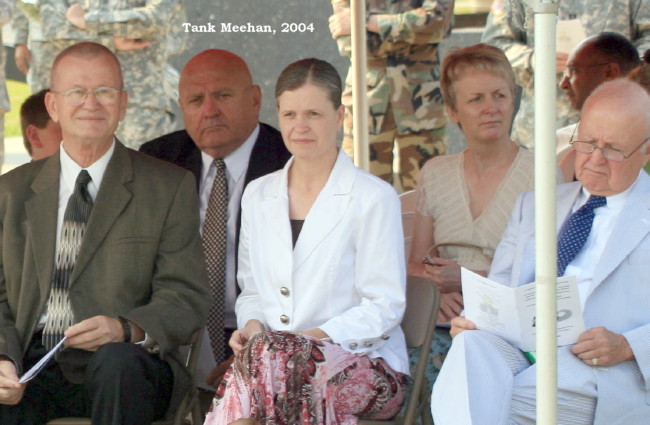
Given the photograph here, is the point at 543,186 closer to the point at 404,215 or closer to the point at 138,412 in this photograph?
the point at 138,412

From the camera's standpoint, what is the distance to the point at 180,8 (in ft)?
23.5

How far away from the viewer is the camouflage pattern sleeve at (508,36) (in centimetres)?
608

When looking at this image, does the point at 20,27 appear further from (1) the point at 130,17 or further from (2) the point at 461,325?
(2) the point at 461,325

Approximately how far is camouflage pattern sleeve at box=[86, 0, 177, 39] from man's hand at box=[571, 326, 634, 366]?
4244 mm

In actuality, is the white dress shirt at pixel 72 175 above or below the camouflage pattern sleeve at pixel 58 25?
below

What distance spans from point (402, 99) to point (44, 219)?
2885 millimetres

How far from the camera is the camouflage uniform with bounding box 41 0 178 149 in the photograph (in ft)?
21.9

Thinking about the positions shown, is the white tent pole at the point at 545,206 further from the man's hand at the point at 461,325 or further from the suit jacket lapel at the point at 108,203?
the suit jacket lapel at the point at 108,203

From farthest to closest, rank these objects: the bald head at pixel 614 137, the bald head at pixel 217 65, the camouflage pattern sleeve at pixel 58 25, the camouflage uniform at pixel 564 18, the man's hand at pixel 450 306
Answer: the camouflage pattern sleeve at pixel 58 25 < the camouflage uniform at pixel 564 18 < the bald head at pixel 217 65 < the man's hand at pixel 450 306 < the bald head at pixel 614 137

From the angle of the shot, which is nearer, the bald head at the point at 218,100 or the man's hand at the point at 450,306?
the man's hand at the point at 450,306

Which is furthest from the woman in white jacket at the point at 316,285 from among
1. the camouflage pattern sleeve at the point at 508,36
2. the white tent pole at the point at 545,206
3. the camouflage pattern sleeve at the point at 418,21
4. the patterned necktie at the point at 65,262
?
the camouflage pattern sleeve at the point at 508,36

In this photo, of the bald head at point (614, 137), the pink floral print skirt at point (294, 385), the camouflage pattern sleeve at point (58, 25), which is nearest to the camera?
the pink floral print skirt at point (294, 385)

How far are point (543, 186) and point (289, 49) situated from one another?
719cm

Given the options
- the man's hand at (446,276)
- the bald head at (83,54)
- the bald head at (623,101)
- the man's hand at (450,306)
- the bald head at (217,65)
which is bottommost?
the man's hand at (450,306)
